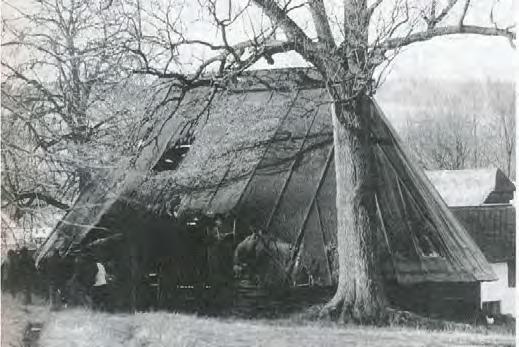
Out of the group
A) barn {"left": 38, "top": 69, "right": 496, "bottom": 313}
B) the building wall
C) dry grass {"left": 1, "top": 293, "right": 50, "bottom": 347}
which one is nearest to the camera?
the building wall

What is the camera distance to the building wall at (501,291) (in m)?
3.57

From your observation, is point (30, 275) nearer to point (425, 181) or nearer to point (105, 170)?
point (105, 170)

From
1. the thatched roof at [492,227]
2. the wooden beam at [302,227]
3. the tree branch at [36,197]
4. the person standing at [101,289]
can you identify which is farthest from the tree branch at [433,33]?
the tree branch at [36,197]

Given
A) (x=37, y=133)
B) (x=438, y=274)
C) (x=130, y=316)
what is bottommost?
(x=130, y=316)

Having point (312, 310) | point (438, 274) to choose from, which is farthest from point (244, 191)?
point (438, 274)

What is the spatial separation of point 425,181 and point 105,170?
1866 millimetres

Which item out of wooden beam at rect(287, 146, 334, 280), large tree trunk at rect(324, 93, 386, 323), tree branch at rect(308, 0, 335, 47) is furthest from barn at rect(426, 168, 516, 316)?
tree branch at rect(308, 0, 335, 47)

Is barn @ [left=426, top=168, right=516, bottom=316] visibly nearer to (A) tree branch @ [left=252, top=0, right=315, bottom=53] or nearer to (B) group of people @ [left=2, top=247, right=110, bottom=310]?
(A) tree branch @ [left=252, top=0, right=315, bottom=53]

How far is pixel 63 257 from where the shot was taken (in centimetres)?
434

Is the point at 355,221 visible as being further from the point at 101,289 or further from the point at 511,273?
the point at 101,289

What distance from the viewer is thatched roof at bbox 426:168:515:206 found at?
3.68m

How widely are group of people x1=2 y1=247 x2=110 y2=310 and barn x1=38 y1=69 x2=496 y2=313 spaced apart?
0.32 ft

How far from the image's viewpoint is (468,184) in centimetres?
379

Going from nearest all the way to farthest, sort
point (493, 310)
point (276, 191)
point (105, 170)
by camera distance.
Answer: point (493, 310), point (276, 191), point (105, 170)
